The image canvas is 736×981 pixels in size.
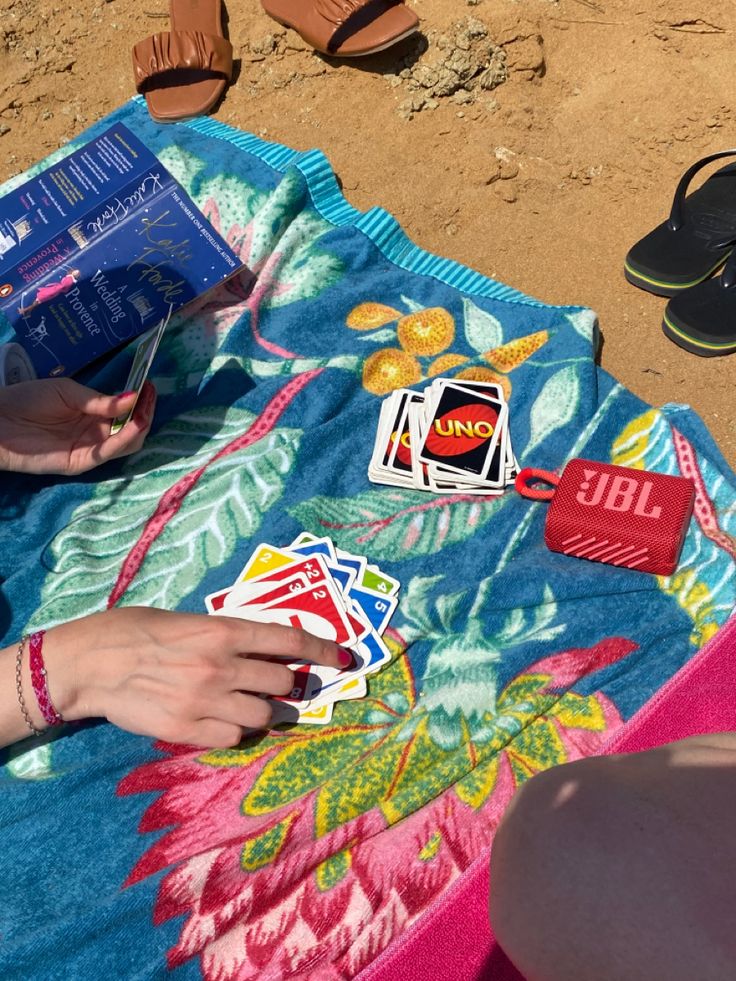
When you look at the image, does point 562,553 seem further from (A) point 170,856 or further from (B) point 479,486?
(A) point 170,856

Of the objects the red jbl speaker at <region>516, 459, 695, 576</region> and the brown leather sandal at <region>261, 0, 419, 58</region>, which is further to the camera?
the brown leather sandal at <region>261, 0, 419, 58</region>

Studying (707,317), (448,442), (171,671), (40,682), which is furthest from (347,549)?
(707,317)

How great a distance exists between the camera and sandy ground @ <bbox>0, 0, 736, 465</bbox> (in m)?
2.54

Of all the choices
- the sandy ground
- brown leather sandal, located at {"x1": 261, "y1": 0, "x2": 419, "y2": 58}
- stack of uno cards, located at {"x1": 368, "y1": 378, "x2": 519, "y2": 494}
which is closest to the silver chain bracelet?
stack of uno cards, located at {"x1": 368, "y1": 378, "x2": 519, "y2": 494}

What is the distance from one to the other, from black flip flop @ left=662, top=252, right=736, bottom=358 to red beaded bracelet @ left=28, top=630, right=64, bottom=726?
71.6 inches

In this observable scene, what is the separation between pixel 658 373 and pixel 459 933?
1.58m

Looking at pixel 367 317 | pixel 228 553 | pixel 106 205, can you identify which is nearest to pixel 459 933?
pixel 228 553

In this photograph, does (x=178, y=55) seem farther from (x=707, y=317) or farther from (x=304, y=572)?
(x=304, y=572)

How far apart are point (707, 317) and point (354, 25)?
5.33ft

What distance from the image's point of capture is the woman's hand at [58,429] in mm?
1893

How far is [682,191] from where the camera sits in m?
2.41

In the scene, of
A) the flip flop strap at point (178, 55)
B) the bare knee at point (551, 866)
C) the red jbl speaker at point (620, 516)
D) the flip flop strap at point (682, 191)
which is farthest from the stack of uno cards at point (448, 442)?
the flip flop strap at point (178, 55)

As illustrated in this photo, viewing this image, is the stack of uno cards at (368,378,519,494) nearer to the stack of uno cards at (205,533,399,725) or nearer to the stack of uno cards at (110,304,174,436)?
the stack of uno cards at (205,533,399,725)

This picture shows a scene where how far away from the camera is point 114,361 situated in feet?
7.09
